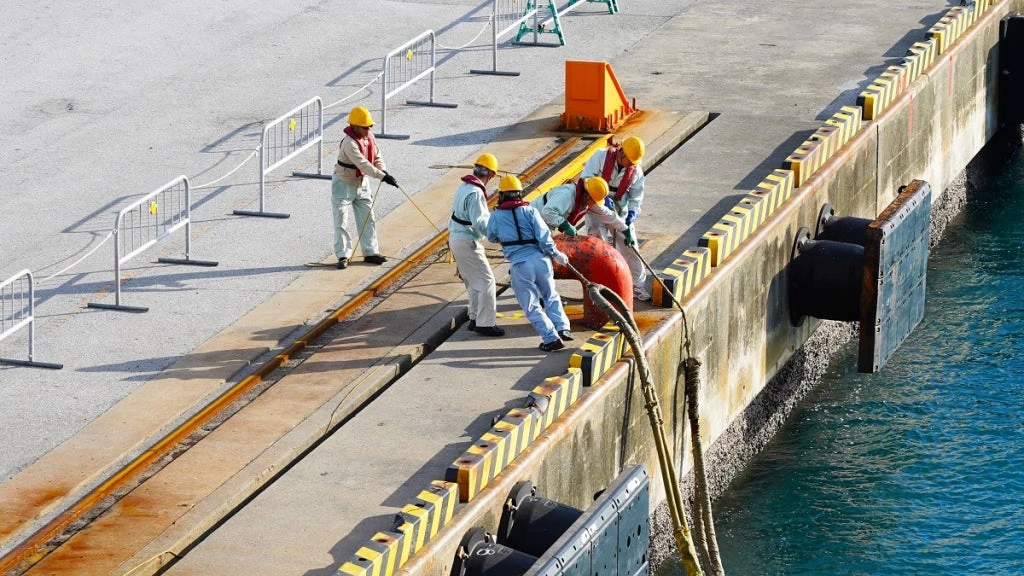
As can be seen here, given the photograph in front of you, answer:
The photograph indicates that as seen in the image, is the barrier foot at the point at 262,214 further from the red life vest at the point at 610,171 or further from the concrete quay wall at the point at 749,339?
the concrete quay wall at the point at 749,339

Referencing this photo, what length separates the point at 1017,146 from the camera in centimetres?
3203

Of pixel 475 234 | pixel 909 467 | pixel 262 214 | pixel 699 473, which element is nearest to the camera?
pixel 699 473

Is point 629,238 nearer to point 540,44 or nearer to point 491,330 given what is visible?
point 491,330

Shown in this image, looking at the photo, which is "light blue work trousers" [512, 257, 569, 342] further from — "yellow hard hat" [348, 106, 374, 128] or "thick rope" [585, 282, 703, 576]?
"yellow hard hat" [348, 106, 374, 128]

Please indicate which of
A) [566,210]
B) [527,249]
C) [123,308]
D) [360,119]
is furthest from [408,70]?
[527,249]

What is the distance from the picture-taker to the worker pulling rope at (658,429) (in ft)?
48.5

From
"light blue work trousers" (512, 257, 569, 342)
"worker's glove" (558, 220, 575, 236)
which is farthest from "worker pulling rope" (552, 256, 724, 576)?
"worker's glove" (558, 220, 575, 236)

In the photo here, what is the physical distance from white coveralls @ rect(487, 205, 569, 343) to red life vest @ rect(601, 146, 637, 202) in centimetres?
194

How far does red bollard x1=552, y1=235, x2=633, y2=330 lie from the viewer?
54.0ft

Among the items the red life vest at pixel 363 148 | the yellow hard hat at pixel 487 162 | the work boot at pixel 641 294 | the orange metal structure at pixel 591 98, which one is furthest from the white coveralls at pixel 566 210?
the orange metal structure at pixel 591 98

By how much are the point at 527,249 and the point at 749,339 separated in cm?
405

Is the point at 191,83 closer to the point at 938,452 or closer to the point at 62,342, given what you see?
the point at 62,342

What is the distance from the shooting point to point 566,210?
17.3 metres

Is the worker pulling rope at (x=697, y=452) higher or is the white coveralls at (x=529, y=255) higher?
the white coveralls at (x=529, y=255)
